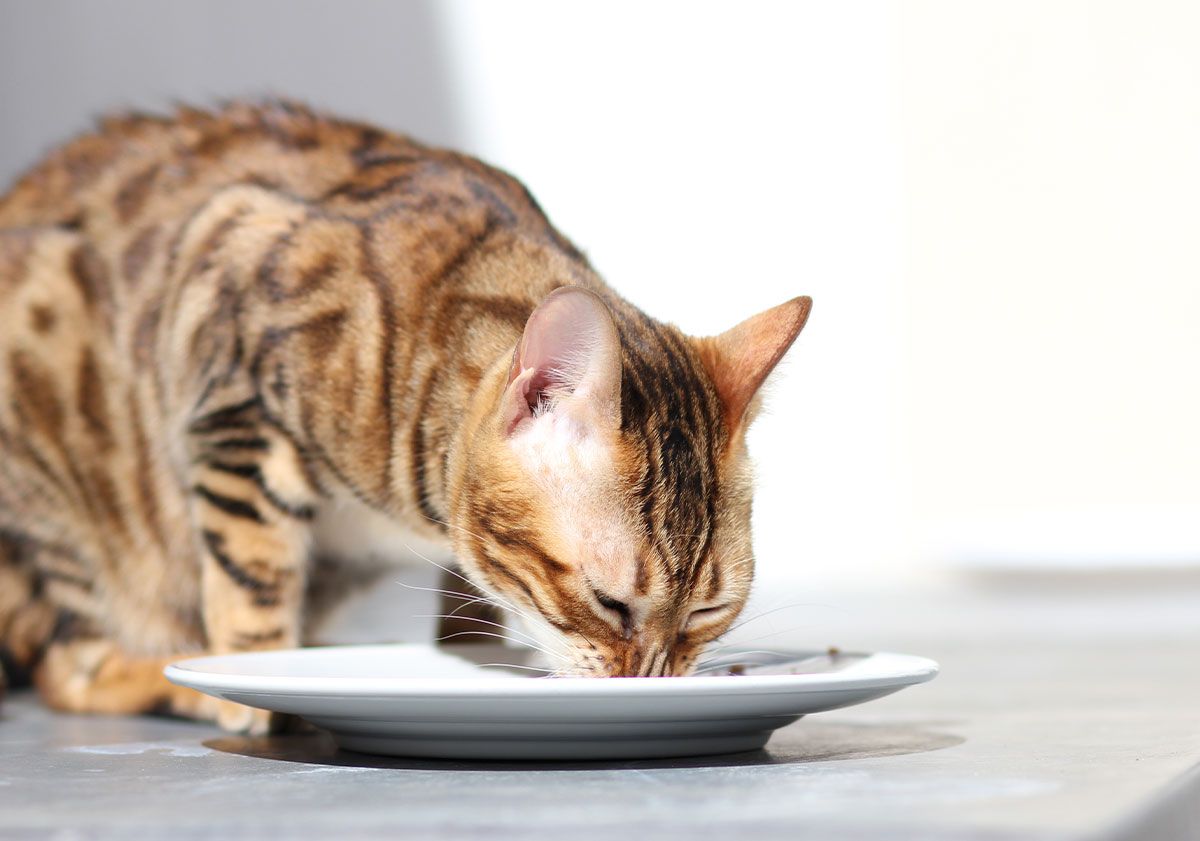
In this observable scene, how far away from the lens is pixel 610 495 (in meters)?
1.45

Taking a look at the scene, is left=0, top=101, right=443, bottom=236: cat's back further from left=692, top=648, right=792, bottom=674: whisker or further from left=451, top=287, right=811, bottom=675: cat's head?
left=692, top=648, right=792, bottom=674: whisker

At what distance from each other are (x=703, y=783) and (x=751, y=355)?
596 millimetres

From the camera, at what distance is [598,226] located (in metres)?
4.93

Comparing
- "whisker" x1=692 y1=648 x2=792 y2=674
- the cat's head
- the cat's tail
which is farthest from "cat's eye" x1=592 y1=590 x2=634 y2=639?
the cat's tail

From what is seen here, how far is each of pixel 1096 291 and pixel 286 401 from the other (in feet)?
11.7

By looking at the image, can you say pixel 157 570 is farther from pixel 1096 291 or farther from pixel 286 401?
pixel 1096 291

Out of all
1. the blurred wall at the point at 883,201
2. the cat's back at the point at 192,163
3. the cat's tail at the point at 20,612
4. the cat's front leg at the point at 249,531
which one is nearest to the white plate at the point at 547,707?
the cat's front leg at the point at 249,531

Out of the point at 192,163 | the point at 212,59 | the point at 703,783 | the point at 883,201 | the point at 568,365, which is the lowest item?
the point at 703,783

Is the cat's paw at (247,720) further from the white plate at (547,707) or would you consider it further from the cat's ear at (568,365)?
the cat's ear at (568,365)

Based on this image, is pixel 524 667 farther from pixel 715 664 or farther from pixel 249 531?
pixel 249 531

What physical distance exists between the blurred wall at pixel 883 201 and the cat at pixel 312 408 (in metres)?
2.54

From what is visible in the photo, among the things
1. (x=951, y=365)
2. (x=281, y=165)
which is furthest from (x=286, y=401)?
(x=951, y=365)

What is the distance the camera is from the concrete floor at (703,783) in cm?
96

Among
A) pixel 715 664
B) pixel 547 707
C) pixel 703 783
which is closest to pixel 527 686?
pixel 547 707
